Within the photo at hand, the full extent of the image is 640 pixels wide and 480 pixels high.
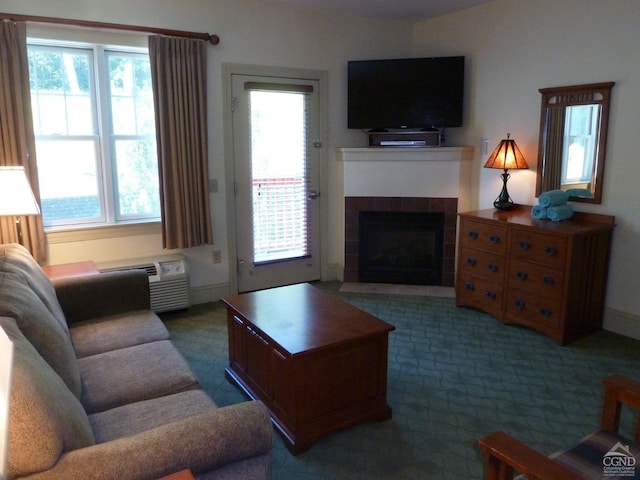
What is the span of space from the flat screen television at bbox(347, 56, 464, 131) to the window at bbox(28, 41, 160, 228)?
6.44 ft

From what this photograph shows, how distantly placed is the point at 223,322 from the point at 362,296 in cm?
137

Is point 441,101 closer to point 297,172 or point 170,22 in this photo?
point 297,172

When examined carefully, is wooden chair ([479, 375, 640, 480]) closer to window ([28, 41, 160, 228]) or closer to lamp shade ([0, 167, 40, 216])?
lamp shade ([0, 167, 40, 216])

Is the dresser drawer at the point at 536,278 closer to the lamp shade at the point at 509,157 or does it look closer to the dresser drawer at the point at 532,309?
the dresser drawer at the point at 532,309


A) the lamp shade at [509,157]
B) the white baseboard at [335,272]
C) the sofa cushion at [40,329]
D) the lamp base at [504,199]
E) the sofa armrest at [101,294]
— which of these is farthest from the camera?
the white baseboard at [335,272]

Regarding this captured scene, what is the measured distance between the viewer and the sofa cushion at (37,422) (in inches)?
48.3

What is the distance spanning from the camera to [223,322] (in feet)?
13.1

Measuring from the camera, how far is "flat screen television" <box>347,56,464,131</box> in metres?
4.66

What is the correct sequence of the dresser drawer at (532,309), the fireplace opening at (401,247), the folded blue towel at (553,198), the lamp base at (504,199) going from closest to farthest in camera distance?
the dresser drawer at (532,309), the folded blue towel at (553,198), the lamp base at (504,199), the fireplace opening at (401,247)

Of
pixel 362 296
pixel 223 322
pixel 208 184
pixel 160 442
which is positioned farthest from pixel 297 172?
pixel 160 442

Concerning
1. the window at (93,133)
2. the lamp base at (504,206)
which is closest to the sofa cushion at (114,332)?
the window at (93,133)

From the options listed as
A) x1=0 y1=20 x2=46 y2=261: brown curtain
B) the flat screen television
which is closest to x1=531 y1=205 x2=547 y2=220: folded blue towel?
the flat screen television

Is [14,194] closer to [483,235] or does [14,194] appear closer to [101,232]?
[101,232]

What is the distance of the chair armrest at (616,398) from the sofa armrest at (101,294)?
2.45 metres
